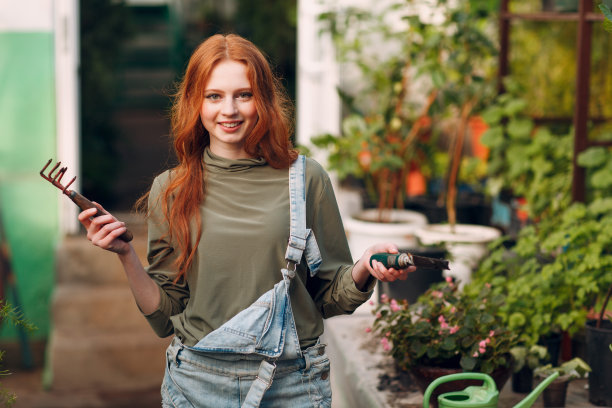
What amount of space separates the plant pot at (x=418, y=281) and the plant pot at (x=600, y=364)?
38.6 inches

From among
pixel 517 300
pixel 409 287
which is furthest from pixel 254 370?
pixel 409 287

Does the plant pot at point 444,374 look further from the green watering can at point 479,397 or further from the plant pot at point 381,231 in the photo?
the plant pot at point 381,231

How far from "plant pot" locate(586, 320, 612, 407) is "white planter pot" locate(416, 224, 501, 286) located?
1002 mm

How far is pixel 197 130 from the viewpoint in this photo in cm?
215

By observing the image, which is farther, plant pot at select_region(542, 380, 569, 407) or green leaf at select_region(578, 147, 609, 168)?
green leaf at select_region(578, 147, 609, 168)

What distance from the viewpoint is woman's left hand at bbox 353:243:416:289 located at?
72.9 inches

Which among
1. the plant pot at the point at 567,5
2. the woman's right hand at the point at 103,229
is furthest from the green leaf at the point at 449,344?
the plant pot at the point at 567,5

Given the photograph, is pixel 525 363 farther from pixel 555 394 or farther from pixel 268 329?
pixel 268 329

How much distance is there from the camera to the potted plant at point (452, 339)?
8.52 ft

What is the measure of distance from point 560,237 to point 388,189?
6.63 ft

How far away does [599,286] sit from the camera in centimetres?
293

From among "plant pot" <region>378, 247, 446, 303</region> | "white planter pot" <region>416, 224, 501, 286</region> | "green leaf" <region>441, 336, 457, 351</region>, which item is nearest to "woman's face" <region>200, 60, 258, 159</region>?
"green leaf" <region>441, 336, 457, 351</region>

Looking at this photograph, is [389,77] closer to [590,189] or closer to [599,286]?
[590,189]

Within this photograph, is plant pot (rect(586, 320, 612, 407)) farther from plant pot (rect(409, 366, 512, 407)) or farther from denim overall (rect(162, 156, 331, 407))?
denim overall (rect(162, 156, 331, 407))
